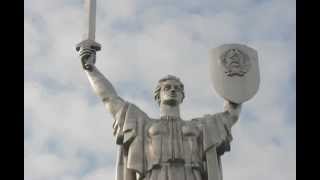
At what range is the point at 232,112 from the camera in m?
19.6

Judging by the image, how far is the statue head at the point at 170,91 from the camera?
1955 cm

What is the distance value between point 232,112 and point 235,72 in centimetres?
72

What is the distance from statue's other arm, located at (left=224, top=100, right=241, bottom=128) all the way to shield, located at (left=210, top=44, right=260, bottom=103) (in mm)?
101

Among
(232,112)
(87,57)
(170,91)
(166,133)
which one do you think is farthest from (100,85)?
(232,112)

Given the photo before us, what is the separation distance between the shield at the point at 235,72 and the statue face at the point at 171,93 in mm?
644

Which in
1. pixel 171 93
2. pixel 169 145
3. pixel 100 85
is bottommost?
pixel 169 145

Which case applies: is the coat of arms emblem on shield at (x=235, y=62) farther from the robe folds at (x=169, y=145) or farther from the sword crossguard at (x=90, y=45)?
the sword crossguard at (x=90, y=45)

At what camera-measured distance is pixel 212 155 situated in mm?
19062

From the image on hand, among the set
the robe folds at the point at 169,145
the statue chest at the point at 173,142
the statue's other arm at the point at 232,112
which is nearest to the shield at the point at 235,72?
the statue's other arm at the point at 232,112

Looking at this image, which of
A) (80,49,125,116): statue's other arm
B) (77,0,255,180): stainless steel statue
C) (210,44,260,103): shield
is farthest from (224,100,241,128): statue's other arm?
(80,49,125,116): statue's other arm

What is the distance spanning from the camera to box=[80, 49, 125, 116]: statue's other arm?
19656 mm

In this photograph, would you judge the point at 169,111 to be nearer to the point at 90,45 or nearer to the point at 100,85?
the point at 100,85
